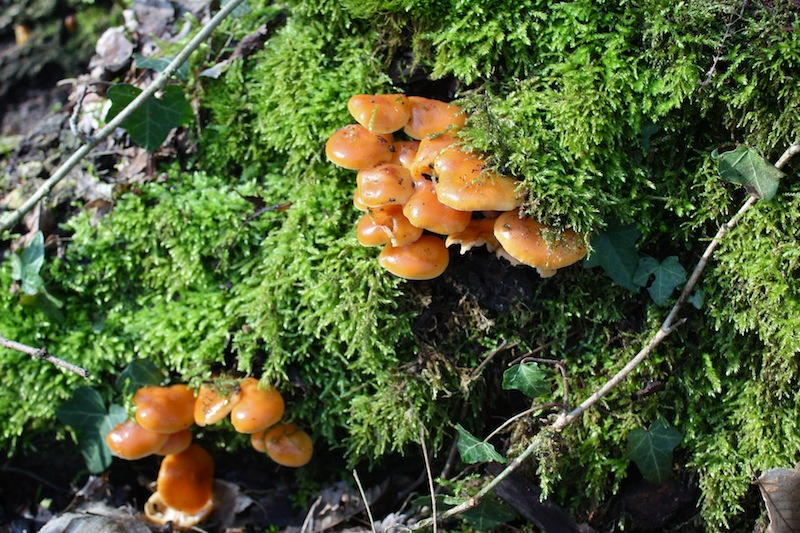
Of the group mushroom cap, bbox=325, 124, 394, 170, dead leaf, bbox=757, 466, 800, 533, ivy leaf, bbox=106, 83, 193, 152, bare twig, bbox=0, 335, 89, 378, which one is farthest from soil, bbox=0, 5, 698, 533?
ivy leaf, bbox=106, 83, 193, 152

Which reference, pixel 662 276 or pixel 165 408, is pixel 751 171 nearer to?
pixel 662 276

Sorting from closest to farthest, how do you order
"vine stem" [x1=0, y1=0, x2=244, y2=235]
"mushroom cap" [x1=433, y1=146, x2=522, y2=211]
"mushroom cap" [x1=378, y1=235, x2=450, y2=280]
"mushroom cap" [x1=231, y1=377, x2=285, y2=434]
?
"mushroom cap" [x1=433, y1=146, x2=522, y2=211] < "mushroom cap" [x1=378, y1=235, x2=450, y2=280] < "mushroom cap" [x1=231, y1=377, x2=285, y2=434] < "vine stem" [x1=0, y1=0, x2=244, y2=235]

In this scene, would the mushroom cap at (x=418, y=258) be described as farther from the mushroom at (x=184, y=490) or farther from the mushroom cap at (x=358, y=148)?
the mushroom at (x=184, y=490)

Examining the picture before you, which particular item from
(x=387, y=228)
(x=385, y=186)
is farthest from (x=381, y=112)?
(x=387, y=228)

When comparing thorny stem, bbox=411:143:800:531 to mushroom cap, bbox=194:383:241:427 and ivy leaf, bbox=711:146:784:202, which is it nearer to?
ivy leaf, bbox=711:146:784:202

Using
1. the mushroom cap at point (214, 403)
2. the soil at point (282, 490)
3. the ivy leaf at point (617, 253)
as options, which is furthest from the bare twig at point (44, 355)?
the ivy leaf at point (617, 253)

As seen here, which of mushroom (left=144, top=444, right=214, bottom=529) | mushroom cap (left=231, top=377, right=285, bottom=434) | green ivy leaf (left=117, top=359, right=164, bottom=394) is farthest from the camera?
mushroom (left=144, top=444, right=214, bottom=529)

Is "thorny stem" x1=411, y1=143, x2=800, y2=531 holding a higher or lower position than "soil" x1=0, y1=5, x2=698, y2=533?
higher
